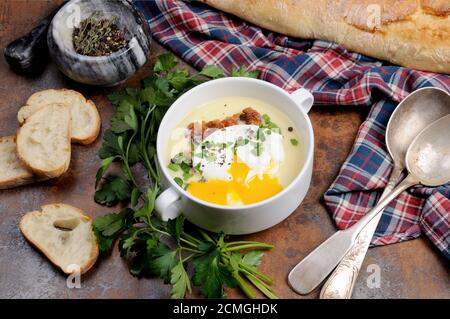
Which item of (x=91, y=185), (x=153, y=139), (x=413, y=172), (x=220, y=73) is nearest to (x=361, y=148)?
(x=413, y=172)

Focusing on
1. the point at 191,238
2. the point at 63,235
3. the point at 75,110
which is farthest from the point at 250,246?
the point at 75,110

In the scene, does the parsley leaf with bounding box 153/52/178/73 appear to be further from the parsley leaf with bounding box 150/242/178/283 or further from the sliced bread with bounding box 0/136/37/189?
the parsley leaf with bounding box 150/242/178/283

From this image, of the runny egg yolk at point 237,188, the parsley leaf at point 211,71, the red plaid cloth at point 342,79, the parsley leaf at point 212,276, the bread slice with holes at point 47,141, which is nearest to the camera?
the parsley leaf at point 212,276

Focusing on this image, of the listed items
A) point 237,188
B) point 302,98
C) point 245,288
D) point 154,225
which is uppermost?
point 302,98

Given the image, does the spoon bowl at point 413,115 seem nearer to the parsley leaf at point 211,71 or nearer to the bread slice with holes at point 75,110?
the parsley leaf at point 211,71

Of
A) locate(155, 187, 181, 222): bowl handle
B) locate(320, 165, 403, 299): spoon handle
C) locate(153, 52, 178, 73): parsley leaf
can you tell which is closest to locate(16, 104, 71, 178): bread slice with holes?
locate(153, 52, 178, 73): parsley leaf

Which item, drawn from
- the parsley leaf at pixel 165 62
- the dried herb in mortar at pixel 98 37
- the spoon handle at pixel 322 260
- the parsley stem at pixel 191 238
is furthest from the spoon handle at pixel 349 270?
the dried herb in mortar at pixel 98 37

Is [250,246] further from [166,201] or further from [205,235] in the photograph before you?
[166,201]

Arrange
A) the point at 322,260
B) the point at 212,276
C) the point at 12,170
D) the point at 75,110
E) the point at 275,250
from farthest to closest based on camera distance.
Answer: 1. the point at 75,110
2. the point at 12,170
3. the point at 275,250
4. the point at 322,260
5. the point at 212,276
